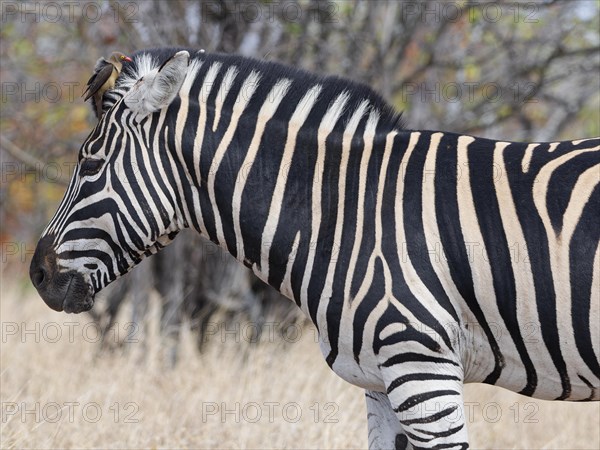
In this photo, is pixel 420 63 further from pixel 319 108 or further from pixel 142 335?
pixel 319 108

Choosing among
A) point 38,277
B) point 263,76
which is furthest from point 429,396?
point 38,277

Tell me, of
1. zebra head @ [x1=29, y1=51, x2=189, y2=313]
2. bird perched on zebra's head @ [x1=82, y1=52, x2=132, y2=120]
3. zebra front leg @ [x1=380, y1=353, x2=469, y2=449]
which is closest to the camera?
zebra front leg @ [x1=380, y1=353, x2=469, y2=449]

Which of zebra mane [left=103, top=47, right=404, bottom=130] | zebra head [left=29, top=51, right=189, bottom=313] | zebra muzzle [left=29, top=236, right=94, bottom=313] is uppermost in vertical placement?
zebra mane [left=103, top=47, right=404, bottom=130]

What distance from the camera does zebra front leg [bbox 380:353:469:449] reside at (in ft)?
10.9

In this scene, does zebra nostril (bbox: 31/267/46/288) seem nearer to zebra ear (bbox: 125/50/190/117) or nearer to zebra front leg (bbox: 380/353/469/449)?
zebra ear (bbox: 125/50/190/117)

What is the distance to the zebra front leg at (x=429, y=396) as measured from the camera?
3314mm

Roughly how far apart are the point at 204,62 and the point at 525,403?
4.61m

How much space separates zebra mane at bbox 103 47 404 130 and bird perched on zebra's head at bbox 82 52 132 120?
0.04m

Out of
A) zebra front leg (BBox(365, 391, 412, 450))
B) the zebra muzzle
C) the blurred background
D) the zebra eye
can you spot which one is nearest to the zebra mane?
the zebra eye

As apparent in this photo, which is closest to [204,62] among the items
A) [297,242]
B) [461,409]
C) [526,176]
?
[297,242]

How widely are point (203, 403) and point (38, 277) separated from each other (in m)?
2.56

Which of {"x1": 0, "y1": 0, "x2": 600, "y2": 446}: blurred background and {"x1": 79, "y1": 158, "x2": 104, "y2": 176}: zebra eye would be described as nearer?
{"x1": 79, "y1": 158, "x2": 104, "y2": 176}: zebra eye

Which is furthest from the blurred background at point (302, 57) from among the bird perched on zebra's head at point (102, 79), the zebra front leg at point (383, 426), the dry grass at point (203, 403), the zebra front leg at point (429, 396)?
the zebra front leg at point (429, 396)

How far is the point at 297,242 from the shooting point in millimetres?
3672
